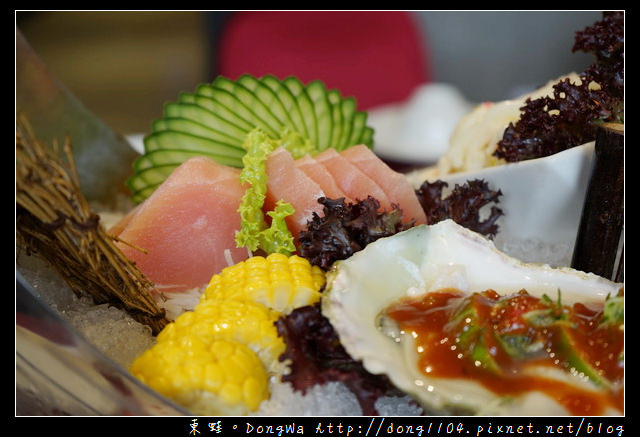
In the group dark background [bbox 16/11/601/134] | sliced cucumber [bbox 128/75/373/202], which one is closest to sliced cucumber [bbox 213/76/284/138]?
sliced cucumber [bbox 128/75/373/202]

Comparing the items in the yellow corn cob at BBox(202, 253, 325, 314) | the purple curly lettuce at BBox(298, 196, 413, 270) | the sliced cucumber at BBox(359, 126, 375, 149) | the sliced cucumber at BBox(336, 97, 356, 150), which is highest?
the sliced cucumber at BBox(336, 97, 356, 150)

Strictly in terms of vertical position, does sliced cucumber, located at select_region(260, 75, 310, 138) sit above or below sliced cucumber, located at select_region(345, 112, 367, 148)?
above

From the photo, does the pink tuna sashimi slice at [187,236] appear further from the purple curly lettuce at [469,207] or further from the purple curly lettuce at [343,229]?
the purple curly lettuce at [469,207]

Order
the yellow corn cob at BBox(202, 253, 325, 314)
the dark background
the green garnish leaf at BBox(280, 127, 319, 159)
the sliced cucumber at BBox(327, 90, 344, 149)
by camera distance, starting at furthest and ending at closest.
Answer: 1. the dark background
2. the sliced cucumber at BBox(327, 90, 344, 149)
3. the green garnish leaf at BBox(280, 127, 319, 159)
4. the yellow corn cob at BBox(202, 253, 325, 314)

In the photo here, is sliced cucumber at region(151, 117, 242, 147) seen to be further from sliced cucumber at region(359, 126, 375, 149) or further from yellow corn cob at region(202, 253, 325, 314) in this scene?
yellow corn cob at region(202, 253, 325, 314)

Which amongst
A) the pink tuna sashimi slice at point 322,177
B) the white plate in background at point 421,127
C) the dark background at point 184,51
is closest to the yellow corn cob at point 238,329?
the pink tuna sashimi slice at point 322,177

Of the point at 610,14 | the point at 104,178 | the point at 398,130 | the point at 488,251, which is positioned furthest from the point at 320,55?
the point at 488,251
